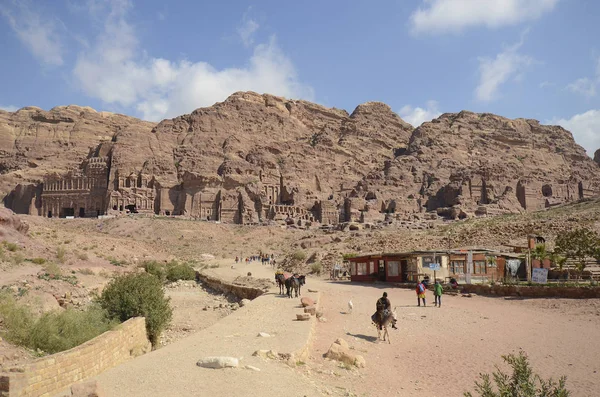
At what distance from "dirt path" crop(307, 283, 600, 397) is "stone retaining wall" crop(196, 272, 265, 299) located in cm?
565

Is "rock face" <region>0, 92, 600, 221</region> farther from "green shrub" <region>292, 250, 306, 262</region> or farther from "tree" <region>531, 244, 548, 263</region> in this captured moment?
"tree" <region>531, 244, 548, 263</region>

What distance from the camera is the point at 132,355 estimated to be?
40.2 feet

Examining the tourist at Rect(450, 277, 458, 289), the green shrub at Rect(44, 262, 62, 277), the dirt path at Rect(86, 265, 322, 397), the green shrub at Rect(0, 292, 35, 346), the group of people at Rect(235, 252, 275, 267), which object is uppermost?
the group of people at Rect(235, 252, 275, 267)

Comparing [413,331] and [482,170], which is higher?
[482,170]

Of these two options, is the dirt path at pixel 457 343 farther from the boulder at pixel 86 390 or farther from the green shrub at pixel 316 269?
the green shrub at pixel 316 269

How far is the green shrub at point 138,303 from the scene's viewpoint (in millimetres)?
15297

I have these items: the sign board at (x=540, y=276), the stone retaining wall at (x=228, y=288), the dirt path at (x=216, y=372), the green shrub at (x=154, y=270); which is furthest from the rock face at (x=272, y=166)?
the dirt path at (x=216, y=372)

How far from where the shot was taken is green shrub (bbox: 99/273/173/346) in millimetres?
15297

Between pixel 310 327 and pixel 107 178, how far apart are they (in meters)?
67.5

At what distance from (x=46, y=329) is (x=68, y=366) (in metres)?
3.54

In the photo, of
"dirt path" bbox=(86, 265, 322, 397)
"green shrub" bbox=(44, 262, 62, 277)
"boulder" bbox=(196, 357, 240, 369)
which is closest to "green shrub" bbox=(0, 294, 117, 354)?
"dirt path" bbox=(86, 265, 322, 397)

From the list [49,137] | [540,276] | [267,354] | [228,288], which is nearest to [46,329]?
[267,354]

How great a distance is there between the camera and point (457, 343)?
550 inches

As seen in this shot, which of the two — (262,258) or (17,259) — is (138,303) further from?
(262,258)
